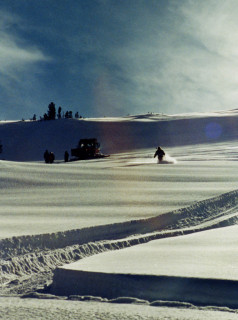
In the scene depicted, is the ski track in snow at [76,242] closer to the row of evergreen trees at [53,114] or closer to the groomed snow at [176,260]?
the groomed snow at [176,260]

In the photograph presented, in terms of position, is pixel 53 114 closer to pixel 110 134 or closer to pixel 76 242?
pixel 110 134

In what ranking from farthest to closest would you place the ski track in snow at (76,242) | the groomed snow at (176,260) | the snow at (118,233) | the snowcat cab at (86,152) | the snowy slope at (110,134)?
the snowy slope at (110,134) < the snowcat cab at (86,152) < the ski track in snow at (76,242) < the groomed snow at (176,260) < the snow at (118,233)

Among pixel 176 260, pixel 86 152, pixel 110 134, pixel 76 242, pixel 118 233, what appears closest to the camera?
pixel 176 260

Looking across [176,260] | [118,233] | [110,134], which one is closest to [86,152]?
[110,134]

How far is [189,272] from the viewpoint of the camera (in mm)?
4266

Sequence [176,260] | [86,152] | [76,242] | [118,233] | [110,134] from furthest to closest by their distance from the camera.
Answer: [110,134], [86,152], [118,233], [76,242], [176,260]

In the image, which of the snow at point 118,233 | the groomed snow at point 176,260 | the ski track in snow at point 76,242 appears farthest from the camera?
the ski track in snow at point 76,242

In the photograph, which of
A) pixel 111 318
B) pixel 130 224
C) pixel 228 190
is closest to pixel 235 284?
pixel 111 318

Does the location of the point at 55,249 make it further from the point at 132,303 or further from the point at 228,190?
the point at 228,190

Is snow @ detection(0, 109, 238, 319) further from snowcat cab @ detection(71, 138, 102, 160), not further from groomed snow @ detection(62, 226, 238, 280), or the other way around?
snowcat cab @ detection(71, 138, 102, 160)

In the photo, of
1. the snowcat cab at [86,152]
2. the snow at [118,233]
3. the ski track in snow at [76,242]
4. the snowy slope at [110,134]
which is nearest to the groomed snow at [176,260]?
the snow at [118,233]

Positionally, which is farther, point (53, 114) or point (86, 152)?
point (53, 114)

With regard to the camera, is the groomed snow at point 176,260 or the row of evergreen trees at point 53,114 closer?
the groomed snow at point 176,260

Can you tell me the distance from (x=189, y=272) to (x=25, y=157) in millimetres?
51014
